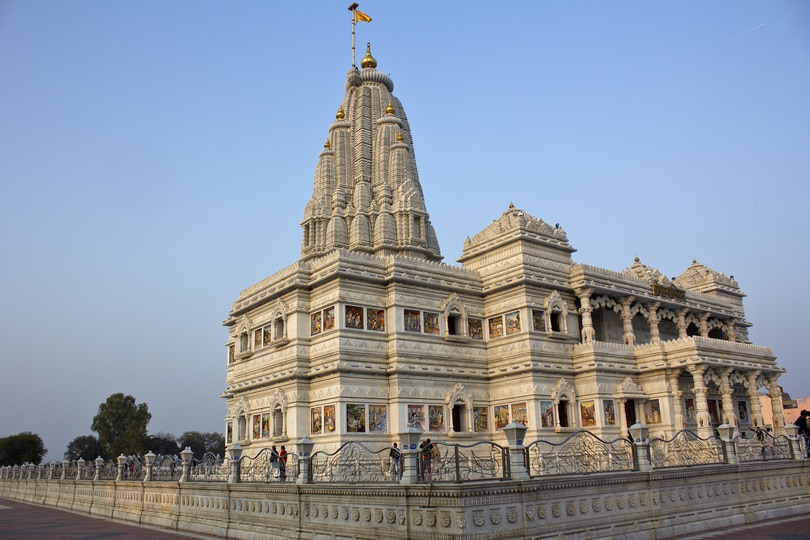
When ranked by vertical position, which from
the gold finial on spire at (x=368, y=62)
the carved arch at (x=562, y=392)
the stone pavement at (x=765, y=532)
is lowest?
the stone pavement at (x=765, y=532)

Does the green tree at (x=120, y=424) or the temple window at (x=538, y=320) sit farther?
the green tree at (x=120, y=424)

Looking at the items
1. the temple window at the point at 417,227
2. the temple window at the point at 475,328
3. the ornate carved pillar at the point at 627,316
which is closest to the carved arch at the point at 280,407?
the temple window at the point at 475,328

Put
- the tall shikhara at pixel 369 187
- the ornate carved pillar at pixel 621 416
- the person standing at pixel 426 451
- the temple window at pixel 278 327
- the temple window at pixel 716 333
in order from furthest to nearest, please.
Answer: the temple window at pixel 716 333
the tall shikhara at pixel 369 187
the temple window at pixel 278 327
the ornate carved pillar at pixel 621 416
the person standing at pixel 426 451

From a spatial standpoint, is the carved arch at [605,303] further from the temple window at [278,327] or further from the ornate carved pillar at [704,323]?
the temple window at [278,327]

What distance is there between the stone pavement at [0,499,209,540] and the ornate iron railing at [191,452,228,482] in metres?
1.91

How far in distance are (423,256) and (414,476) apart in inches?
918

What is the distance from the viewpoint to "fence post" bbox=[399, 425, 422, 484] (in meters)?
13.5

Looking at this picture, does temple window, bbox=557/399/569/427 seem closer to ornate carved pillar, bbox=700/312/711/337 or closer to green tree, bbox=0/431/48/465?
ornate carved pillar, bbox=700/312/711/337

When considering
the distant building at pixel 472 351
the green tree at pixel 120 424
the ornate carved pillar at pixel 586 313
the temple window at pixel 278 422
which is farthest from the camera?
the green tree at pixel 120 424

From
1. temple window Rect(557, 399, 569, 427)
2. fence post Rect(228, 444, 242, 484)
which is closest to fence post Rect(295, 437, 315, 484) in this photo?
fence post Rect(228, 444, 242, 484)

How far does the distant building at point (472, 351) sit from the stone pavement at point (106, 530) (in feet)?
24.9

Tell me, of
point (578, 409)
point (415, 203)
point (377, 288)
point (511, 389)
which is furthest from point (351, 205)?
point (578, 409)

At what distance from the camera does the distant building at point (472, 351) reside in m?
28.0

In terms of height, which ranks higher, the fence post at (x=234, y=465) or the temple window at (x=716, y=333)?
Result: the temple window at (x=716, y=333)
